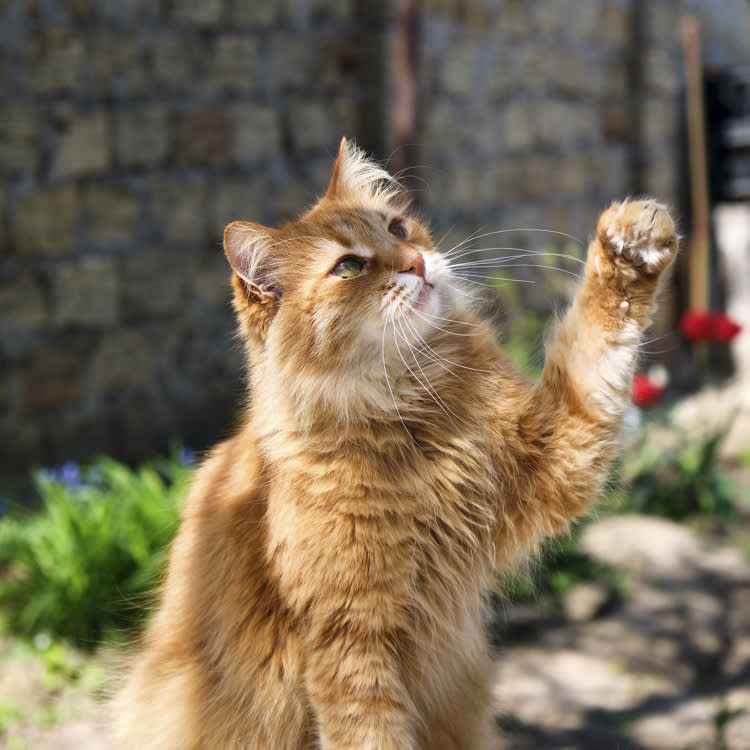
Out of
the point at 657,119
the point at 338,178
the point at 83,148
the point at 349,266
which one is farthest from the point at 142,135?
the point at 657,119

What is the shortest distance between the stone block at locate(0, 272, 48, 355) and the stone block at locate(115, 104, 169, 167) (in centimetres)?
80

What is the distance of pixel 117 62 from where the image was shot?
4.38 metres

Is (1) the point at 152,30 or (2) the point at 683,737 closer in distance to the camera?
(2) the point at 683,737

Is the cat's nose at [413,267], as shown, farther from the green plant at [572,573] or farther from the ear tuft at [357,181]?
the green plant at [572,573]

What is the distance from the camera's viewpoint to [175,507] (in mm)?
3102

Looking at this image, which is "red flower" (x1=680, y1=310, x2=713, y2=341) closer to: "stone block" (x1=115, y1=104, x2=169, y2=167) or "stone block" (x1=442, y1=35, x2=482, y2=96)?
"stone block" (x1=442, y1=35, x2=482, y2=96)

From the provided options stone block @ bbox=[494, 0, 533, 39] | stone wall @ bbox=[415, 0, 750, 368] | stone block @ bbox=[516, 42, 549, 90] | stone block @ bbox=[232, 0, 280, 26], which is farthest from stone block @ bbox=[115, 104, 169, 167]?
stone block @ bbox=[516, 42, 549, 90]

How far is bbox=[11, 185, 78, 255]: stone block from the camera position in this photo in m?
4.19

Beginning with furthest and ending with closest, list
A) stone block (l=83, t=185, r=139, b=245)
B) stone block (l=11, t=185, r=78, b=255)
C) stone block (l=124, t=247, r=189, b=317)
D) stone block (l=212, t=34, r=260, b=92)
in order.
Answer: stone block (l=212, t=34, r=260, b=92), stone block (l=124, t=247, r=189, b=317), stone block (l=83, t=185, r=139, b=245), stone block (l=11, t=185, r=78, b=255)

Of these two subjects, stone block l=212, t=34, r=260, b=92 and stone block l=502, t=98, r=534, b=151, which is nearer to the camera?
stone block l=212, t=34, r=260, b=92

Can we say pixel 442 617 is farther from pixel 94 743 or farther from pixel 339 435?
pixel 94 743

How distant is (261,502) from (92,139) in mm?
3099

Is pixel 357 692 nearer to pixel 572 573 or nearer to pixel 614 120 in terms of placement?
pixel 572 573

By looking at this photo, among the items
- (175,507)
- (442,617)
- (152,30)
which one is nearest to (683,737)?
(442,617)
